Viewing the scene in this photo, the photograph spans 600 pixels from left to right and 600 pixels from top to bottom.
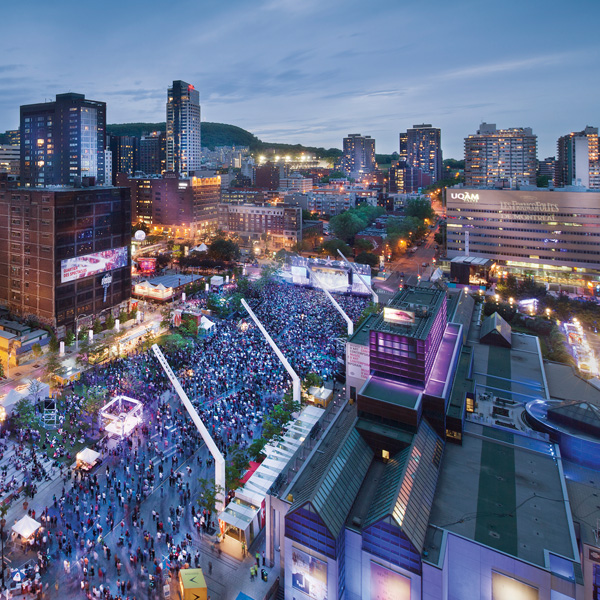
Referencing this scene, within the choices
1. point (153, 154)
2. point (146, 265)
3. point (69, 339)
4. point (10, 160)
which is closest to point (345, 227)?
point (146, 265)

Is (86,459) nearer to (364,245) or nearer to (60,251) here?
(60,251)

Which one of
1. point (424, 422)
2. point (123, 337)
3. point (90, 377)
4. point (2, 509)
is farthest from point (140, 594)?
point (123, 337)

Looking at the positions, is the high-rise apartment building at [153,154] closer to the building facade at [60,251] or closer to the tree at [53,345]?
the building facade at [60,251]

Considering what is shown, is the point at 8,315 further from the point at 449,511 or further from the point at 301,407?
the point at 449,511

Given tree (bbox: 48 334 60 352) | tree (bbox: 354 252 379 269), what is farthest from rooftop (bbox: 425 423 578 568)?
tree (bbox: 354 252 379 269)

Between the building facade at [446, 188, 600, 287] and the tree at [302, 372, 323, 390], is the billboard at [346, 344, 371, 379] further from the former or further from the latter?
the building facade at [446, 188, 600, 287]
